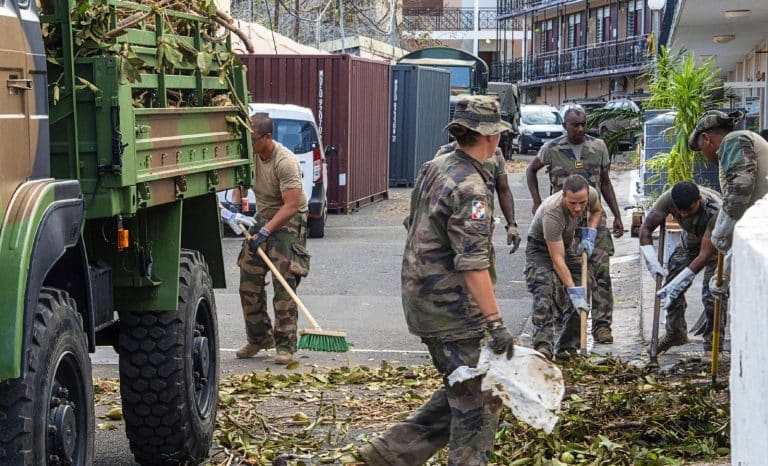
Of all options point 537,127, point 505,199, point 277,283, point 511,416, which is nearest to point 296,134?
point 505,199

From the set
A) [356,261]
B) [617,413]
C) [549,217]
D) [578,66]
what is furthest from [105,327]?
[578,66]

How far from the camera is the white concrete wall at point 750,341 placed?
3189 mm

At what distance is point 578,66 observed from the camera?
Result: 66.8 m

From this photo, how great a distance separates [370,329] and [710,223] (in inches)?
129

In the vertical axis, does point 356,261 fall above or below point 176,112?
below

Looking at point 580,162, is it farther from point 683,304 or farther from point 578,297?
point 578,297

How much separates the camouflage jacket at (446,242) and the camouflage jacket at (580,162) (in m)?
5.05

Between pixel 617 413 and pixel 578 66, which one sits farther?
pixel 578 66

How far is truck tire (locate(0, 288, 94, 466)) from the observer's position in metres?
4.33

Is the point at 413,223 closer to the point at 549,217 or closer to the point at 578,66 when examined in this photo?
the point at 549,217

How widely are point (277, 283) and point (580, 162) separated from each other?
9.19 ft

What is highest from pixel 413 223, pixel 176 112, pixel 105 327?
pixel 176 112

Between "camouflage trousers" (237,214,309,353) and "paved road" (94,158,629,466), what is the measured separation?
22 cm

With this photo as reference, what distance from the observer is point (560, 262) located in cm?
906
